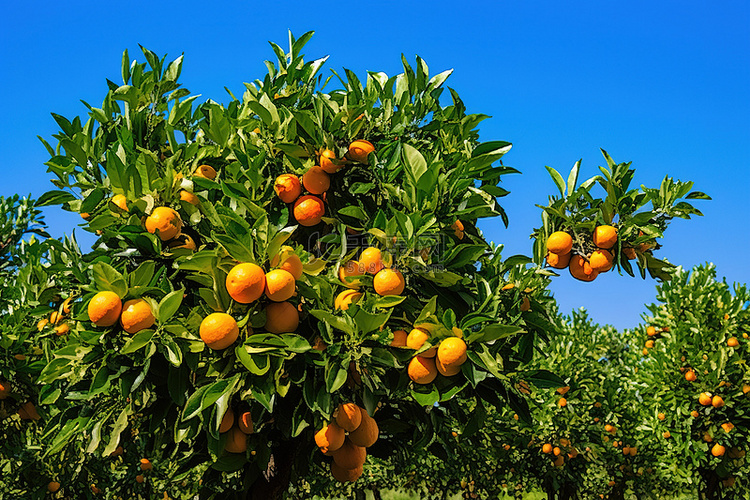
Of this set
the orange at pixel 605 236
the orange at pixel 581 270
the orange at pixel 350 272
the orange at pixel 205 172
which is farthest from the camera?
the orange at pixel 205 172

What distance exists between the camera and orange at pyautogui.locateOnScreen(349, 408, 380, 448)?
3139 mm

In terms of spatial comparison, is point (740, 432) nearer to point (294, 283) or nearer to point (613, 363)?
point (613, 363)

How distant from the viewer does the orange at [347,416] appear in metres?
3.00

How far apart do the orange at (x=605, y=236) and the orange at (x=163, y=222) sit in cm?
234

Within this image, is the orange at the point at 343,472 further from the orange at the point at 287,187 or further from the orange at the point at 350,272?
the orange at the point at 287,187

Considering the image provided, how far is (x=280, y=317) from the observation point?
9.69 ft

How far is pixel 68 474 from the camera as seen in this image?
722 centimetres

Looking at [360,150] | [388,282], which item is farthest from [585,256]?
[360,150]

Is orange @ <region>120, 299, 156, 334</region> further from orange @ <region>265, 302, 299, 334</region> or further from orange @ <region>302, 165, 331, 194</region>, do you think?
orange @ <region>302, 165, 331, 194</region>

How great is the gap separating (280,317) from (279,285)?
213 mm

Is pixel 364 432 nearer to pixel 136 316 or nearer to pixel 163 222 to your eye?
pixel 136 316

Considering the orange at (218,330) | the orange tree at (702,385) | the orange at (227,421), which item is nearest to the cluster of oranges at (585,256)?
the orange at (218,330)

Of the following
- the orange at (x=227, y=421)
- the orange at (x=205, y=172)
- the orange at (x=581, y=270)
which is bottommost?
the orange at (x=227, y=421)

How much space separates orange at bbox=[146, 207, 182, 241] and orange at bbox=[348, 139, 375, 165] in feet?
3.42
